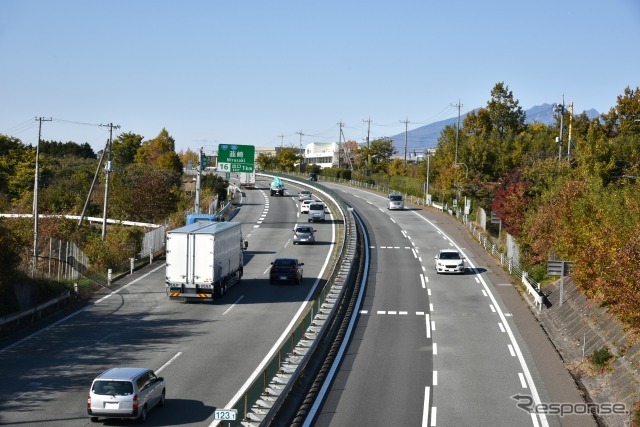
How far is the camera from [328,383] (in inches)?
1033

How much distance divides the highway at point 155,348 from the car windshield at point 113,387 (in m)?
0.97

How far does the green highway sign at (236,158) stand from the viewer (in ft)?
230

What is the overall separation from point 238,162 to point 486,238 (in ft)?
72.3

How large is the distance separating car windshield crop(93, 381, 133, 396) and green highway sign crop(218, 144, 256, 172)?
162 feet

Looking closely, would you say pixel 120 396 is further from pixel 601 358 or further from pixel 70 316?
pixel 70 316

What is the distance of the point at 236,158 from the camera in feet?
231

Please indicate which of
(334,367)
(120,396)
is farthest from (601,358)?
(120,396)

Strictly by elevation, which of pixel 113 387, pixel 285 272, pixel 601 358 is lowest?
pixel 601 358

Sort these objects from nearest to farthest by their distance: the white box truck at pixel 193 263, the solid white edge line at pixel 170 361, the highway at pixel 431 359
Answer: the highway at pixel 431 359 → the solid white edge line at pixel 170 361 → the white box truck at pixel 193 263

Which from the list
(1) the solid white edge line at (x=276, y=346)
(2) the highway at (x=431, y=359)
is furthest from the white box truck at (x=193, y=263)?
(2) the highway at (x=431, y=359)

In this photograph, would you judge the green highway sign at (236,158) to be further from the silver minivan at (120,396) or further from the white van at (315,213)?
the silver minivan at (120,396)

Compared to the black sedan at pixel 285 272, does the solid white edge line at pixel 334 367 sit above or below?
below

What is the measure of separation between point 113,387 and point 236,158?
50459 mm

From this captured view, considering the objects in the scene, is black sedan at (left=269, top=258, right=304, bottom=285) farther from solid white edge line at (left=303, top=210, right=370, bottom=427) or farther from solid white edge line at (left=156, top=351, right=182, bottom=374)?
solid white edge line at (left=156, top=351, right=182, bottom=374)
